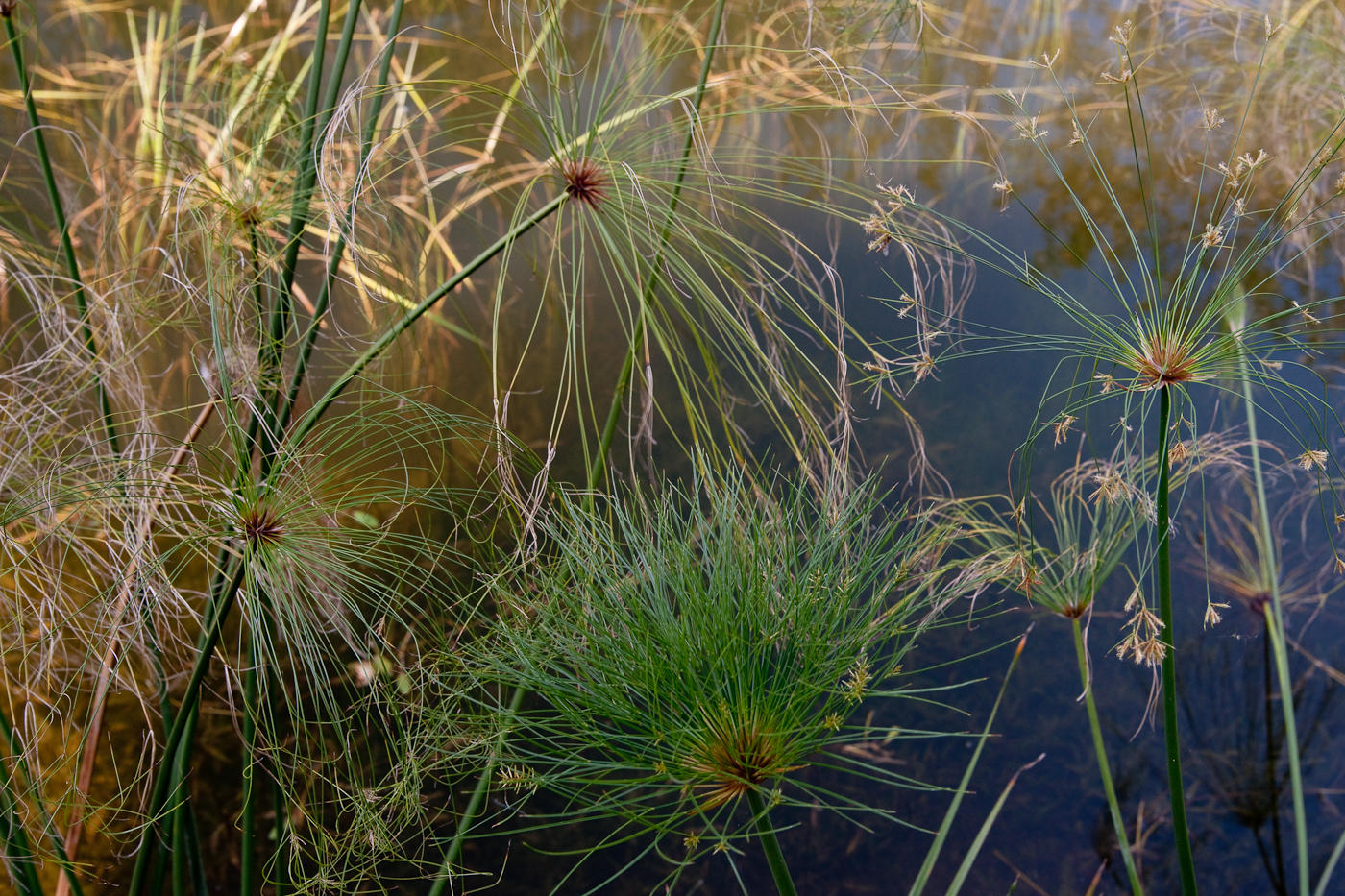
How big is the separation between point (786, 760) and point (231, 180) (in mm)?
595

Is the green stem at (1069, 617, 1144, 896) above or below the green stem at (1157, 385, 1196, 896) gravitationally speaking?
below

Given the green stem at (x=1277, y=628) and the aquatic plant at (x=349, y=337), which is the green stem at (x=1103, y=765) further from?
the aquatic plant at (x=349, y=337)

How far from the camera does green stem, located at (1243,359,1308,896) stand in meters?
0.77

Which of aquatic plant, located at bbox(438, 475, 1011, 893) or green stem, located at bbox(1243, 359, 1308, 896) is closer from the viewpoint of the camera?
aquatic plant, located at bbox(438, 475, 1011, 893)

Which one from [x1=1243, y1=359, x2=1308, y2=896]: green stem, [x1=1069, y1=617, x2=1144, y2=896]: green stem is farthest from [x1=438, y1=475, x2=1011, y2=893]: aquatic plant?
[x1=1243, y1=359, x2=1308, y2=896]: green stem

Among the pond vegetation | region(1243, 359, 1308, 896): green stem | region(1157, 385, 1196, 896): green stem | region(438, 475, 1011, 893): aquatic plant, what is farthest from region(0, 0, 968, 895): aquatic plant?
region(1243, 359, 1308, 896): green stem

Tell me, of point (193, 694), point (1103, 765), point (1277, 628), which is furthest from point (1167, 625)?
point (193, 694)

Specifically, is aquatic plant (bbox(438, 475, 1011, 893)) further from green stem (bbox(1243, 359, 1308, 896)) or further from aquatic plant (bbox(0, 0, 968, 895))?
green stem (bbox(1243, 359, 1308, 896))

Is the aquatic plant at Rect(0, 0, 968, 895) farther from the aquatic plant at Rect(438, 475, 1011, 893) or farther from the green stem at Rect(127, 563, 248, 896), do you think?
the aquatic plant at Rect(438, 475, 1011, 893)

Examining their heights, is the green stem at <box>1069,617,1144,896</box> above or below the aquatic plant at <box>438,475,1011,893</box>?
below

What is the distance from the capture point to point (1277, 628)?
2.67 feet

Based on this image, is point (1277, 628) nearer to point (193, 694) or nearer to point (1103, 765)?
point (1103, 765)

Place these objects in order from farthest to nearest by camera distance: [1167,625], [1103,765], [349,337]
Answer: [349,337] → [1103,765] → [1167,625]

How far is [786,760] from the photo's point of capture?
1.78ft
